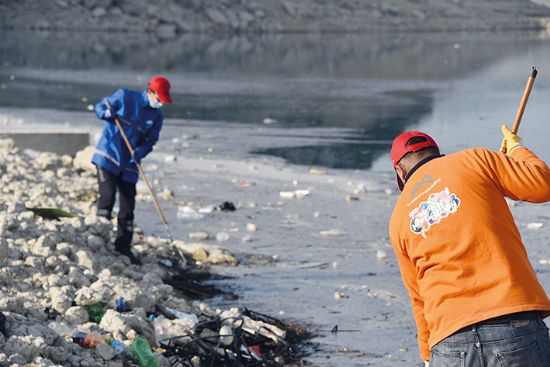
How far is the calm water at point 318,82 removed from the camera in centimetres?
1919

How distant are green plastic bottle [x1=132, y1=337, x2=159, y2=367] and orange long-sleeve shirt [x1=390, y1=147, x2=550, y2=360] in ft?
8.56

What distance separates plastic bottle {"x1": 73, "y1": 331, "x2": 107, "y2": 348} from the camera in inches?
265

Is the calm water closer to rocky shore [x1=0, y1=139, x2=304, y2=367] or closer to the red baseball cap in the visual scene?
rocky shore [x1=0, y1=139, x2=304, y2=367]

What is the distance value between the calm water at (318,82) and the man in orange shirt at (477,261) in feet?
34.6

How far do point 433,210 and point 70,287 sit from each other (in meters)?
3.91

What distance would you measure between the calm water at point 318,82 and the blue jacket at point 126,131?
565cm

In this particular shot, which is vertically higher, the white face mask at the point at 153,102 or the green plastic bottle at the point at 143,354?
the white face mask at the point at 153,102

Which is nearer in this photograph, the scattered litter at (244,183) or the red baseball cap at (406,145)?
the red baseball cap at (406,145)

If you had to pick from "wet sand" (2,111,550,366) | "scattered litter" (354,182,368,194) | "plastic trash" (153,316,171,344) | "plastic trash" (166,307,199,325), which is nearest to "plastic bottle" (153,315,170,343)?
"plastic trash" (153,316,171,344)

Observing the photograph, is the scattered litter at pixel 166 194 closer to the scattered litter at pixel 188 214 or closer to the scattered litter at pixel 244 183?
the scattered litter at pixel 188 214

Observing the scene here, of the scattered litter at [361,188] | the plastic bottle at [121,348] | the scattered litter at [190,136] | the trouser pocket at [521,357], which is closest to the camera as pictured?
the trouser pocket at [521,357]

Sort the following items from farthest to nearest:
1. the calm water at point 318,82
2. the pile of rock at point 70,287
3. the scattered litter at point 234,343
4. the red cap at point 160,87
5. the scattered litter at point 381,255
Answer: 1. the calm water at point 318,82
2. the scattered litter at point 381,255
3. the red cap at point 160,87
4. the scattered litter at point 234,343
5. the pile of rock at point 70,287

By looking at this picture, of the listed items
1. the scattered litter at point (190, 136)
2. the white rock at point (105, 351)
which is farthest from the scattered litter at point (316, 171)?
the white rock at point (105, 351)

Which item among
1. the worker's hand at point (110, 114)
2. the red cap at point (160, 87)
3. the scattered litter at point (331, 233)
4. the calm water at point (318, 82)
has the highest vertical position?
the red cap at point (160, 87)
